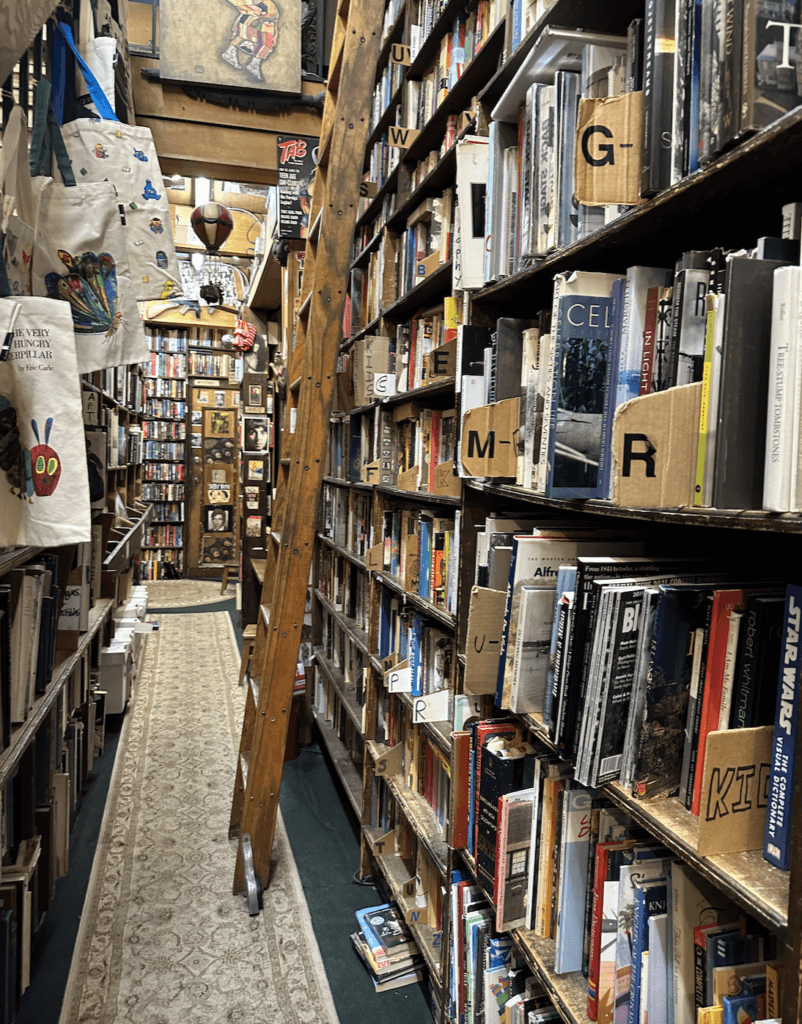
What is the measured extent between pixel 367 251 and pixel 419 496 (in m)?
1.33

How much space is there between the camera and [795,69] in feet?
2.32

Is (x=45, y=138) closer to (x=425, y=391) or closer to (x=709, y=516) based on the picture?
(x=425, y=391)

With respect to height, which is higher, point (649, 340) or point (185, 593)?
point (649, 340)

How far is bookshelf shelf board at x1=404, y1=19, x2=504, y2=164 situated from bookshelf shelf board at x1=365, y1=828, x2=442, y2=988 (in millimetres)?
2055

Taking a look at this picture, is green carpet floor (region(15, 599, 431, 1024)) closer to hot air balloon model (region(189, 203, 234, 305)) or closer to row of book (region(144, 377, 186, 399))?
hot air balloon model (region(189, 203, 234, 305))

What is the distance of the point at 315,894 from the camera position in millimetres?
2340

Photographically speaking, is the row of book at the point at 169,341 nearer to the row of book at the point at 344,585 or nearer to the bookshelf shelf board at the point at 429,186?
the row of book at the point at 344,585

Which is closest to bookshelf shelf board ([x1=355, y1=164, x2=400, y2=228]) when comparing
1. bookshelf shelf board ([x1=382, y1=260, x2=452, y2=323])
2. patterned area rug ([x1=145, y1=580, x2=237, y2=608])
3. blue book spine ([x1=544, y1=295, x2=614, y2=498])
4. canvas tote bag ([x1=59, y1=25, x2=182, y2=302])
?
bookshelf shelf board ([x1=382, y1=260, x2=452, y2=323])

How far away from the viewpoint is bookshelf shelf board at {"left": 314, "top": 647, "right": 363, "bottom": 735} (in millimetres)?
2748

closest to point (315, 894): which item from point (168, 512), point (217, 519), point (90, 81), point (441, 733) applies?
point (441, 733)

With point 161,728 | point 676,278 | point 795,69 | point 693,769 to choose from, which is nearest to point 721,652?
point 693,769

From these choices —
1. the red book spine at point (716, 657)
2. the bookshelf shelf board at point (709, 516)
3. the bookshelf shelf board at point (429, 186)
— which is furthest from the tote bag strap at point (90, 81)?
the red book spine at point (716, 657)

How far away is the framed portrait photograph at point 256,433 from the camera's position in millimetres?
6262

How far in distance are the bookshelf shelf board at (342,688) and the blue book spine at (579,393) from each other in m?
1.71
